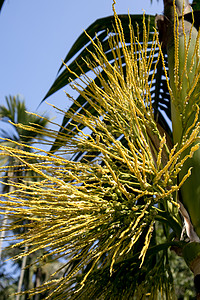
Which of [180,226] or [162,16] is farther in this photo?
[162,16]

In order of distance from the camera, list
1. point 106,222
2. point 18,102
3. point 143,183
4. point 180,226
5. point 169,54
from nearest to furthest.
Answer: point 143,183, point 106,222, point 180,226, point 169,54, point 18,102

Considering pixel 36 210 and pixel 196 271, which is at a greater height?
pixel 36 210

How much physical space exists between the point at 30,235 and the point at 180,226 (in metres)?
0.54

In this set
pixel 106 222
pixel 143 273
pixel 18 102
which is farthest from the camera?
pixel 18 102

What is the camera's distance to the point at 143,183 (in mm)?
1034

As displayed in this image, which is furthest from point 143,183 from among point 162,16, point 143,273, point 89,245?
point 162,16

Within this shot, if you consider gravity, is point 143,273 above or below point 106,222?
below

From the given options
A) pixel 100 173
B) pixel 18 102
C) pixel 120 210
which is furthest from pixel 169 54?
pixel 18 102

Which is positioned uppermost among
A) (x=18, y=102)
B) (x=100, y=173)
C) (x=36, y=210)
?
(x=18, y=102)

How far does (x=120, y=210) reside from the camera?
1120 millimetres

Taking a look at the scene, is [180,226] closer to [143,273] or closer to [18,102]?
[143,273]

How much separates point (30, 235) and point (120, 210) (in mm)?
320

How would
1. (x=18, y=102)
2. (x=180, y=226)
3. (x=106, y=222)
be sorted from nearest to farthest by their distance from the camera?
(x=106, y=222) → (x=180, y=226) → (x=18, y=102)

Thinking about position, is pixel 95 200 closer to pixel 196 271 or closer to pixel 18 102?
pixel 196 271
